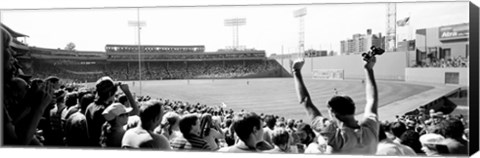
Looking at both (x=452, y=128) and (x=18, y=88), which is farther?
(x=18, y=88)

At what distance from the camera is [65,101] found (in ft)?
26.8

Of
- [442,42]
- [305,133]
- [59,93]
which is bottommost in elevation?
[305,133]

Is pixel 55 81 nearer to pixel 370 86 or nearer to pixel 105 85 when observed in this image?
pixel 105 85

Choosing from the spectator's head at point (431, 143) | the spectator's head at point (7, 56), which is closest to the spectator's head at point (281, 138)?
the spectator's head at point (431, 143)

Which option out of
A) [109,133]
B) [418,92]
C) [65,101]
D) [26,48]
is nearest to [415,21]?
[418,92]

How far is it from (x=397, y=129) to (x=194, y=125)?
2.80 m

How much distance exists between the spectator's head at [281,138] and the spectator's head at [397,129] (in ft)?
4.64

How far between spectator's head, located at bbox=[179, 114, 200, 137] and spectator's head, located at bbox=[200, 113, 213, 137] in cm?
8

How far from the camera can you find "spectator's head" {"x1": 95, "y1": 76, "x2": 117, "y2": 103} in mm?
7941

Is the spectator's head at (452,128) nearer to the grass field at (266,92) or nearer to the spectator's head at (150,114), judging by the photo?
the grass field at (266,92)

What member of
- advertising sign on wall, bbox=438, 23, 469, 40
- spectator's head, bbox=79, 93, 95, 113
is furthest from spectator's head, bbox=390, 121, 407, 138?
spectator's head, bbox=79, 93, 95, 113

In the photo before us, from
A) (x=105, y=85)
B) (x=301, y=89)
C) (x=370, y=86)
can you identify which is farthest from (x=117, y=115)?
(x=370, y=86)

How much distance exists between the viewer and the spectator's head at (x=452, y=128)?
6.70 m

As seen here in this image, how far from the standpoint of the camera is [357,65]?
285 inches
